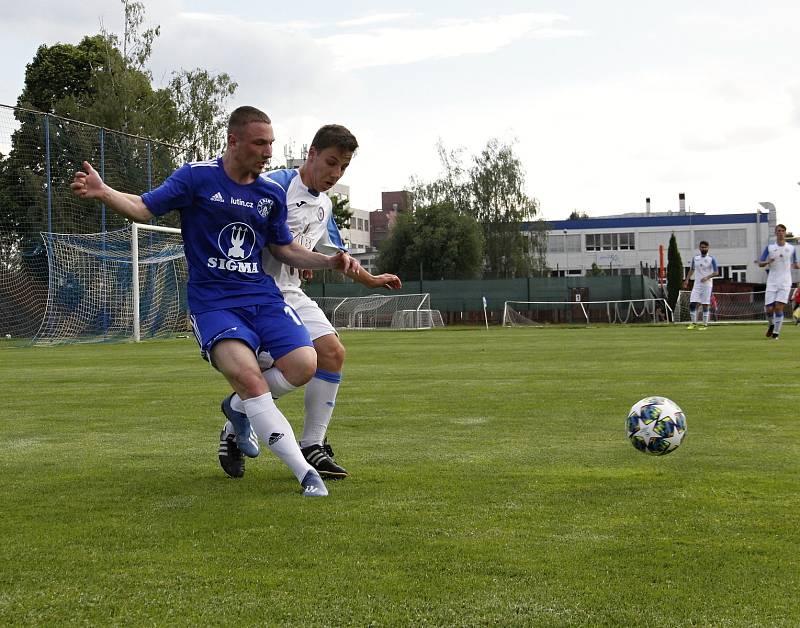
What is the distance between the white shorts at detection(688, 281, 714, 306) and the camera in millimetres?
27734

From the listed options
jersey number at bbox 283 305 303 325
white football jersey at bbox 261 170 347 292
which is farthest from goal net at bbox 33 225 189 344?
jersey number at bbox 283 305 303 325

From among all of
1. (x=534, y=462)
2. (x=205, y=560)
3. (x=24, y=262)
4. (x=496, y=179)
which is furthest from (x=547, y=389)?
(x=496, y=179)

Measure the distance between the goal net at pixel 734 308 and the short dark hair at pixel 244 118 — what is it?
133 ft

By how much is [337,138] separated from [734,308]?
46.7 meters

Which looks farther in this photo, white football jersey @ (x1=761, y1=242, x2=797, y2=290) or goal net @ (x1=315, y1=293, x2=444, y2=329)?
goal net @ (x1=315, y1=293, x2=444, y2=329)

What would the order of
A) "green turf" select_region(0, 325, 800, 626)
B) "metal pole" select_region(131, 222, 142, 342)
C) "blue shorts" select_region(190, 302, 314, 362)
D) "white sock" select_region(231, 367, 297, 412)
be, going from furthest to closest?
"metal pole" select_region(131, 222, 142, 342) < "white sock" select_region(231, 367, 297, 412) < "blue shorts" select_region(190, 302, 314, 362) < "green turf" select_region(0, 325, 800, 626)

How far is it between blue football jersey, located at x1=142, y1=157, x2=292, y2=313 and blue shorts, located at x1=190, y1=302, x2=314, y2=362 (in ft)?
0.17

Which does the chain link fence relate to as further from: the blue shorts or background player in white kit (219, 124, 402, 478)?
the blue shorts

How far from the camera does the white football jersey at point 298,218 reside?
595cm

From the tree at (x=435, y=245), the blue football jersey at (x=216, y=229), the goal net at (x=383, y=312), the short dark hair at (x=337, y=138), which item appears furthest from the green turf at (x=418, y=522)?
the tree at (x=435, y=245)

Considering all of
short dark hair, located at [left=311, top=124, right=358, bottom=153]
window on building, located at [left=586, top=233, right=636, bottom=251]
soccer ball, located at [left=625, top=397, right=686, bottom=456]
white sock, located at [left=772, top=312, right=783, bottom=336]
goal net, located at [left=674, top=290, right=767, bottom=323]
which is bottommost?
goal net, located at [left=674, top=290, right=767, bottom=323]

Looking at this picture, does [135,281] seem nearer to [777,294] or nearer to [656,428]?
[777,294]

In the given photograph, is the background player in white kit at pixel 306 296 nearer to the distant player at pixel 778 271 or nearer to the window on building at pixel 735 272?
the distant player at pixel 778 271

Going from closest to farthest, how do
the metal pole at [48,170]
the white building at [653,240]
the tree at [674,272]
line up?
the metal pole at [48,170]
the tree at [674,272]
the white building at [653,240]
